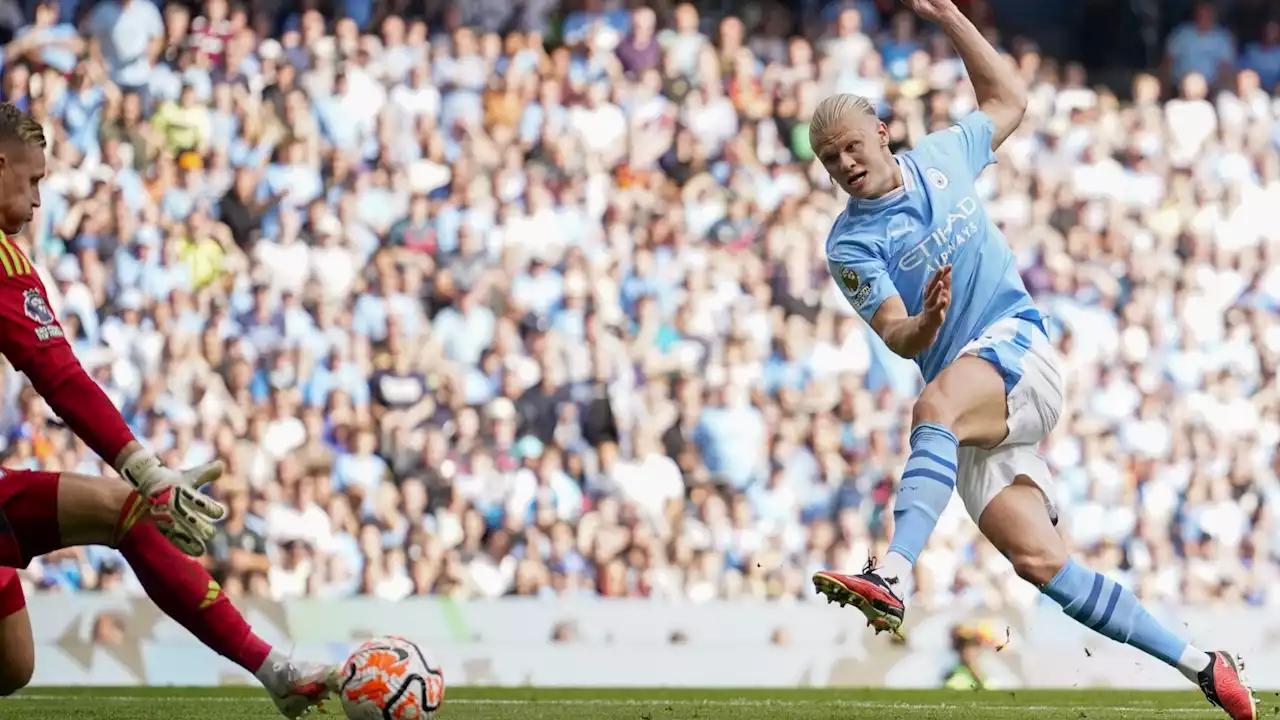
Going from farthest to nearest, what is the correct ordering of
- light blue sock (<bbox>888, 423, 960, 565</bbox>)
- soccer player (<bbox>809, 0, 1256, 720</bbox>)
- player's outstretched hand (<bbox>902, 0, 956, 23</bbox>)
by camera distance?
player's outstretched hand (<bbox>902, 0, 956, 23</bbox>) → soccer player (<bbox>809, 0, 1256, 720</bbox>) → light blue sock (<bbox>888, 423, 960, 565</bbox>)

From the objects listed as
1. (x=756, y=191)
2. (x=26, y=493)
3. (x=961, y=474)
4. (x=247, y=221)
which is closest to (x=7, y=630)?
(x=26, y=493)

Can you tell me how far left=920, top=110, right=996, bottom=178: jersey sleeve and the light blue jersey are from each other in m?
0.12

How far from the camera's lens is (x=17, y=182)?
5578 mm

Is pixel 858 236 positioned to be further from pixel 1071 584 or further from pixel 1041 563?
pixel 1071 584

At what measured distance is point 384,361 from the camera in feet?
44.7

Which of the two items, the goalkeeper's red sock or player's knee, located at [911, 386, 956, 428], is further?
player's knee, located at [911, 386, 956, 428]

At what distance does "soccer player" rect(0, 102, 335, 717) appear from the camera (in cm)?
524

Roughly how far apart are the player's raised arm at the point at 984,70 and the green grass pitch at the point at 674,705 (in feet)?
8.25

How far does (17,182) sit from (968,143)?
3.52 meters

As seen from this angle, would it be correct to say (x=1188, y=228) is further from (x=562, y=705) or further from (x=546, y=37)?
(x=562, y=705)

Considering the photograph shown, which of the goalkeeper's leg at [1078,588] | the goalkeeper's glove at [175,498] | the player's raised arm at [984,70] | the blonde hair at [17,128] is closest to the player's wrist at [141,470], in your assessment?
the goalkeeper's glove at [175,498]

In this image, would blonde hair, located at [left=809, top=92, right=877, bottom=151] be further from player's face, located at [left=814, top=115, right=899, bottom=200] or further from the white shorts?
the white shorts

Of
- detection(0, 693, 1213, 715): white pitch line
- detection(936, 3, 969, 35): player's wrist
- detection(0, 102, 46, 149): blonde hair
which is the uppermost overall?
detection(936, 3, 969, 35): player's wrist

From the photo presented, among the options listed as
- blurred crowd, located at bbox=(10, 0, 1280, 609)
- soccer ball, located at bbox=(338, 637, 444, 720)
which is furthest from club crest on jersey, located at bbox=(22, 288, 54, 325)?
blurred crowd, located at bbox=(10, 0, 1280, 609)
